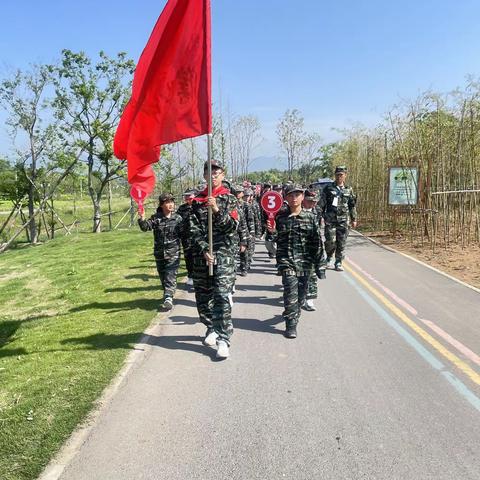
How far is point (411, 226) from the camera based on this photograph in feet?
53.1

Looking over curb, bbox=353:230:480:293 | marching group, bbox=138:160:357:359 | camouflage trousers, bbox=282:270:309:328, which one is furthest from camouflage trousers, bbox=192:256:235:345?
curb, bbox=353:230:480:293

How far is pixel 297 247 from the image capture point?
6336mm

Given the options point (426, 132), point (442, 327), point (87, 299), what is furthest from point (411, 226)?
point (87, 299)

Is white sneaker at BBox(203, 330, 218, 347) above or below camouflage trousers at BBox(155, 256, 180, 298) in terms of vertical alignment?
below

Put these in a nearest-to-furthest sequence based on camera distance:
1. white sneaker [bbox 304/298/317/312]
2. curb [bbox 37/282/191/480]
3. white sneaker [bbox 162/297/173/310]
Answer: curb [bbox 37/282/191/480]
white sneaker [bbox 304/298/317/312]
white sneaker [bbox 162/297/173/310]

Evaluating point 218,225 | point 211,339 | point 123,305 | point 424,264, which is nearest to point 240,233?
point 218,225

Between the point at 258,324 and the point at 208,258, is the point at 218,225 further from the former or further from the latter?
the point at 258,324

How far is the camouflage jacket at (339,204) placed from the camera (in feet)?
34.6

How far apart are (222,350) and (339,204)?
6024 mm

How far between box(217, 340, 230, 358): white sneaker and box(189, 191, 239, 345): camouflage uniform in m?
0.06

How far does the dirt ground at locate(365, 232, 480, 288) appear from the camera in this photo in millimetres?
10484

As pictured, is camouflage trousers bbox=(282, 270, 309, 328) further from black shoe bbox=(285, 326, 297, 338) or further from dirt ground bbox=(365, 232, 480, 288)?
dirt ground bbox=(365, 232, 480, 288)

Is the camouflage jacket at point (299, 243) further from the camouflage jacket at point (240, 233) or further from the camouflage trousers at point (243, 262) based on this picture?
the camouflage trousers at point (243, 262)

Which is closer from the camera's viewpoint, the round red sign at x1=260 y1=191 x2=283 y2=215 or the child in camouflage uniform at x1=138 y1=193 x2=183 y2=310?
the child in camouflage uniform at x1=138 y1=193 x2=183 y2=310
